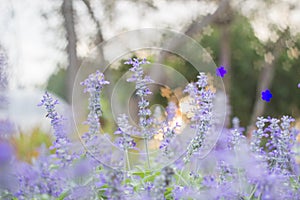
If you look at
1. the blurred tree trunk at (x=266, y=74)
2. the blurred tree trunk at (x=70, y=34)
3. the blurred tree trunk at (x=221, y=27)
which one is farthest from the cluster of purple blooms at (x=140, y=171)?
the blurred tree trunk at (x=266, y=74)

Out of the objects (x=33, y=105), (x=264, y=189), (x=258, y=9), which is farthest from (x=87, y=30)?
(x=264, y=189)

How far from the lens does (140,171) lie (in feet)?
5.41

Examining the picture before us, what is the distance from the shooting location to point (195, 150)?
1.47 metres

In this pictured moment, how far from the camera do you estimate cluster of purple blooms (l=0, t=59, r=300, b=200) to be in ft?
3.82

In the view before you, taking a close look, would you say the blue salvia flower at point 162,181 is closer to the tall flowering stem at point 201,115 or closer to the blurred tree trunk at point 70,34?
the tall flowering stem at point 201,115

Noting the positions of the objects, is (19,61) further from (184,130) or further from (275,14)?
(275,14)

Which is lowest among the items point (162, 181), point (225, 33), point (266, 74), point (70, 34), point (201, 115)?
point (162, 181)

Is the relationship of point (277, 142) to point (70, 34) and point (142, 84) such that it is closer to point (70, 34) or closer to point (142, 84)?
point (142, 84)

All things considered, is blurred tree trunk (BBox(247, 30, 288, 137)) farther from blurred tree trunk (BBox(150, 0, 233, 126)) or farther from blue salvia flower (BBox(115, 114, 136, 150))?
blue salvia flower (BBox(115, 114, 136, 150))

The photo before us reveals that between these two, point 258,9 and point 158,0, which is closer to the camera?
point 158,0

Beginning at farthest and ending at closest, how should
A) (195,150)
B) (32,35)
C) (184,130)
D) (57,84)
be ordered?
(57,84), (32,35), (184,130), (195,150)

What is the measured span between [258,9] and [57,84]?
230 cm

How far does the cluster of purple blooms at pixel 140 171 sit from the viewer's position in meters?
1.16

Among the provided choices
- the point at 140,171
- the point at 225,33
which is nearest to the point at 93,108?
the point at 140,171
